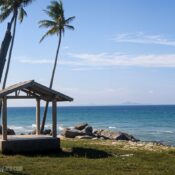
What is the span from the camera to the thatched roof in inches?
923

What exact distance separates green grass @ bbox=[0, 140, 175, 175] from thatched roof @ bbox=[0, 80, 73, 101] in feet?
9.28

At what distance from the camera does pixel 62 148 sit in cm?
2538

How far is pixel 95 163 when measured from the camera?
64.8ft

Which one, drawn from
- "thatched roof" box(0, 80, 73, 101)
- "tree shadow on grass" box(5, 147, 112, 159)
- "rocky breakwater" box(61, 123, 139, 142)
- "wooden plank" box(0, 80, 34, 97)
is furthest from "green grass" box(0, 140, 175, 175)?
"rocky breakwater" box(61, 123, 139, 142)

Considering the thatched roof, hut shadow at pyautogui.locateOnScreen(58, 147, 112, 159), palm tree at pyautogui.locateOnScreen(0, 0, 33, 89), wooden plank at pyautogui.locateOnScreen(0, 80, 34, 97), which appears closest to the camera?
hut shadow at pyautogui.locateOnScreen(58, 147, 112, 159)

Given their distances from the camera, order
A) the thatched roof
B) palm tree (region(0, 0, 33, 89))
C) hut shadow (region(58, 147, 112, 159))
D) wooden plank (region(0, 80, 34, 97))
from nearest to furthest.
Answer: hut shadow (region(58, 147, 112, 159)) < wooden plank (region(0, 80, 34, 97)) < the thatched roof < palm tree (region(0, 0, 33, 89))

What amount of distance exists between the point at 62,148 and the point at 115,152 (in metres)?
3.00

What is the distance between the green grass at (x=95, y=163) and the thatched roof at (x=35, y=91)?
283 centimetres

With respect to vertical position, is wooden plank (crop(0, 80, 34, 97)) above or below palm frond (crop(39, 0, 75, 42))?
below

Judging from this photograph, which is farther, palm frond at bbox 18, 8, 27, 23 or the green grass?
palm frond at bbox 18, 8, 27, 23

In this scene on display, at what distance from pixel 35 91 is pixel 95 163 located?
286 inches

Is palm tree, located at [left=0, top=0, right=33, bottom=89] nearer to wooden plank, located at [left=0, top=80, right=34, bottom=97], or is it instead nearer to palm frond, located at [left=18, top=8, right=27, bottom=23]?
palm frond, located at [left=18, top=8, right=27, bottom=23]

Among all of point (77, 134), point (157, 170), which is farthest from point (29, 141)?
point (77, 134)

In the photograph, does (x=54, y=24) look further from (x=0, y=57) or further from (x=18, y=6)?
(x=0, y=57)
